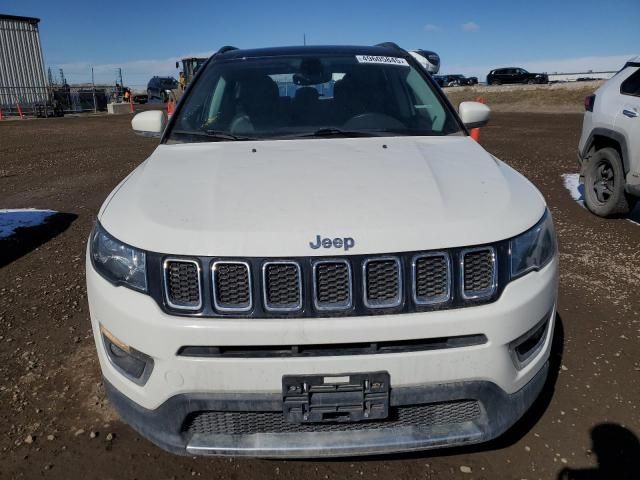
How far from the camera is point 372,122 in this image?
313 centimetres

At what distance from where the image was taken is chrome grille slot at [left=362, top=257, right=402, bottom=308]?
1876 millimetres

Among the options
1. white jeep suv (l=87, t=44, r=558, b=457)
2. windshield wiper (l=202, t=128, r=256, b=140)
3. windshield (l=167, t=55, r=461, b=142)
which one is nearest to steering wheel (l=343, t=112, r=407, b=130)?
windshield (l=167, t=55, r=461, b=142)

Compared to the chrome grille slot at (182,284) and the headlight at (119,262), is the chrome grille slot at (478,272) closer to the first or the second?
the chrome grille slot at (182,284)

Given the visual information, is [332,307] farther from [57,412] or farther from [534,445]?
[57,412]

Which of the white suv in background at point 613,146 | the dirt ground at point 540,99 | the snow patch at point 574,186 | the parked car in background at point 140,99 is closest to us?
the white suv in background at point 613,146

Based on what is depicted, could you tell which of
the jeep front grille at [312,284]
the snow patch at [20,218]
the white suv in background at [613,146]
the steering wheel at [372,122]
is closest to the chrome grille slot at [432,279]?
the jeep front grille at [312,284]

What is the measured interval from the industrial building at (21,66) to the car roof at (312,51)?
26.6 meters

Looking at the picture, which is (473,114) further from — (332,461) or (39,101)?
(39,101)

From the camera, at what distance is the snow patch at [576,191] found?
6.21 meters

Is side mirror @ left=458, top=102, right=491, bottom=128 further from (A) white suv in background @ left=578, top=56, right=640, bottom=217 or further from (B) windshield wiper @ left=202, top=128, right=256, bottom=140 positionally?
(A) white suv in background @ left=578, top=56, right=640, bottom=217

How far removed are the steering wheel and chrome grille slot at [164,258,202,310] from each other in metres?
1.53

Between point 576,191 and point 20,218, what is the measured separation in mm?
7285

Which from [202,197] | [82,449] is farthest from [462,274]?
[82,449]

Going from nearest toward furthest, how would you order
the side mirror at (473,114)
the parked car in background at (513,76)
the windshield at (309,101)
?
1. the windshield at (309,101)
2. the side mirror at (473,114)
3. the parked car in background at (513,76)
